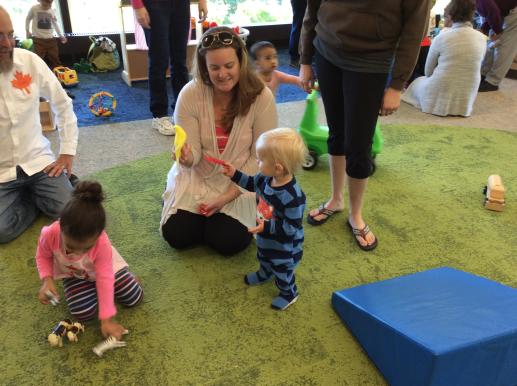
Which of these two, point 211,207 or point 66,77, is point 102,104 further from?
point 211,207

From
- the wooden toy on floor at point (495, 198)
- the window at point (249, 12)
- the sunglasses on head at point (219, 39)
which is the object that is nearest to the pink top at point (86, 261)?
the sunglasses on head at point (219, 39)

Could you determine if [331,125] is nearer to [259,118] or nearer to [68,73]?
[259,118]

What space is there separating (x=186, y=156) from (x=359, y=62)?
0.65m

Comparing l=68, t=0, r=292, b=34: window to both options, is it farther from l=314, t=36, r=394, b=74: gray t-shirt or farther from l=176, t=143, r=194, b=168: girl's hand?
l=314, t=36, r=394, b=74: gray t-shirt

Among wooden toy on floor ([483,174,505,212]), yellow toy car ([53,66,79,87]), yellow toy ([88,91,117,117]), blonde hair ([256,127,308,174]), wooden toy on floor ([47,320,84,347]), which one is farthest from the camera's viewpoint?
yellow toy car ([53,66,79,87])

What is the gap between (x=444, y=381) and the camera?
3.63 ft

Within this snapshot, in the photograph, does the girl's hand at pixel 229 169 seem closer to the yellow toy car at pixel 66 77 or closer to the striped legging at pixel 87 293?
the striped legging at pixel 87 293

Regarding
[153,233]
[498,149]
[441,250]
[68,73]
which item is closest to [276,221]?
[153,233]

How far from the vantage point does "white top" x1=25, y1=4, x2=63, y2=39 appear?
10.5 feet

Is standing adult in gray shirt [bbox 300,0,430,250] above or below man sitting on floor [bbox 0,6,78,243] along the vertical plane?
above

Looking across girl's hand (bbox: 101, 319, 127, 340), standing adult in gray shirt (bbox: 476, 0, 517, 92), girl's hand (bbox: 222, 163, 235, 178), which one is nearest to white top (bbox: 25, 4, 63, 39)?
girl's hand (bbox: 222, 163, 235, 178)

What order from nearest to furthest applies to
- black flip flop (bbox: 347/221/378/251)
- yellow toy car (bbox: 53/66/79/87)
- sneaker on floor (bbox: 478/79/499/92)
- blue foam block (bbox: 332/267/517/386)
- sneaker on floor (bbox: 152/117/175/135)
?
blue foam block (bbox: 332/267/517/386) < black flip flop (bbox: 347/221/378/251) < sneaker on floor (bbox: 152/117/175/135) < yellow toy car (bbox: 53/66/79/87) < sneaker on floor (bbox: 478/79/499/92)

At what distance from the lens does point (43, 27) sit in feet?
10.6

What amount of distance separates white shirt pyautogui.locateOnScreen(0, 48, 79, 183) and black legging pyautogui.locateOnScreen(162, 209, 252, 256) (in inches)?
21.9
